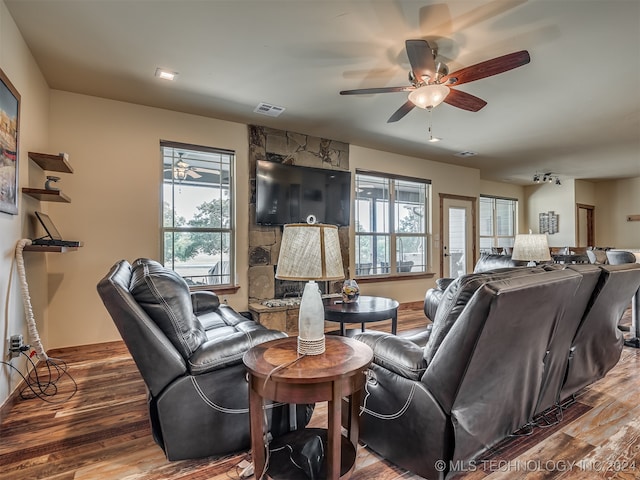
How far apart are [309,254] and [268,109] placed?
2.87m

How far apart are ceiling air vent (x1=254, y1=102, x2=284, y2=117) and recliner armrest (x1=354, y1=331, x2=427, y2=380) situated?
2.82m

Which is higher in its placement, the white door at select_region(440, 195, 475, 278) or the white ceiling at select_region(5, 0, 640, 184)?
the white ceiling at select_region(5, 0, 640, 184)

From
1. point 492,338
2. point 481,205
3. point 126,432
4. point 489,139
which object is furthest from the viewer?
point 481,205

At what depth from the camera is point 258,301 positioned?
170 inches

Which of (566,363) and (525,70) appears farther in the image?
(525,70)

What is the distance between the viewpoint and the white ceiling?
2.21 metres

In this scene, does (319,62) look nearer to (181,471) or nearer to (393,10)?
(393,10)

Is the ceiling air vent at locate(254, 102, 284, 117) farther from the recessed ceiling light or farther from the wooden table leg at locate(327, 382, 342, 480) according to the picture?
the wooden table leg at locate(327, 382, 342, 480)

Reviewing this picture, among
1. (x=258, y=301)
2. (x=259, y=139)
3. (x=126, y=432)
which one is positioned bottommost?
(x=126, y=432)

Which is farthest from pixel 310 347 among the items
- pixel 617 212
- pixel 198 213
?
pixel 617 212

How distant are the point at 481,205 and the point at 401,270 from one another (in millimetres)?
3466

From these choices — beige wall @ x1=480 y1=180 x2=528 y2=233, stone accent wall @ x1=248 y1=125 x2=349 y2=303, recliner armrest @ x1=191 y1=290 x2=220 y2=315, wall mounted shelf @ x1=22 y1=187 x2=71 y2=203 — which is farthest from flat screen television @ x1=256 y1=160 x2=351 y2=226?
beige wall @ x1=480 y1=180 x2=528 y2=233

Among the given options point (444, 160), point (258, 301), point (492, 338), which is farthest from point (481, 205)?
point (492, 338)

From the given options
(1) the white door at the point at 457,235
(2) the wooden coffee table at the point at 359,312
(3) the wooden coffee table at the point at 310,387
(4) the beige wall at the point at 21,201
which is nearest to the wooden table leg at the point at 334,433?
(3) the wooden coffee table at the point at 310,387
